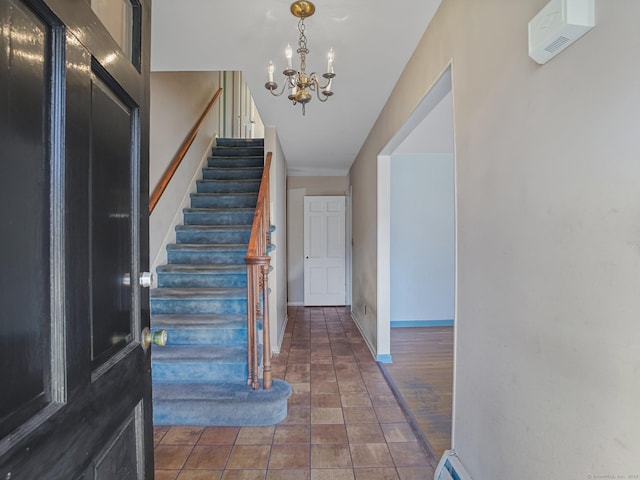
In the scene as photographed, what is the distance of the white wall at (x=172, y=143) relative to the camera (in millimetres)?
3082

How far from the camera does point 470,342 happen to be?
1428mm

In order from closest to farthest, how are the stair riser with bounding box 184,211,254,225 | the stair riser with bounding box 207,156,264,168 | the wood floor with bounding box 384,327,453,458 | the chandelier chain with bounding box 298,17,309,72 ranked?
the chandelier chain with bounding box 298,17,309,72 → the wood floor with bounding box 384,327,453,458 → the stair riser with bounding box 184,211,254,225 → the stair riser with bounding box 207,156,264,168

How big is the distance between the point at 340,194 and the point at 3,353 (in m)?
5.83

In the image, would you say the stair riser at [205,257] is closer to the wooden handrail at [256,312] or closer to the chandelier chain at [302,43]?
the wooden handrail at [256,312]

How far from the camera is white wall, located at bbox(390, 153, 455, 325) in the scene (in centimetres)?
465

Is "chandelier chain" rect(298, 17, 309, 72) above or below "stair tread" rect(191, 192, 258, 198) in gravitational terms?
above

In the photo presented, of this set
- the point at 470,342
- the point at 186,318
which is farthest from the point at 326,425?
the point at 186,318

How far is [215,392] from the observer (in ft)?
7.42

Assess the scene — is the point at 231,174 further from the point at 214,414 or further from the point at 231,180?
the point at 214,414

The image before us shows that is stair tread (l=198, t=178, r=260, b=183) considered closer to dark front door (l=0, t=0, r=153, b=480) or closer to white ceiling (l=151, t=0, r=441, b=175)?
white ceiling (l=151, t=0, r=441, b=175)

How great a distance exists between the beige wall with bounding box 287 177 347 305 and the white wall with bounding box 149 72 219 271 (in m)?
2.00

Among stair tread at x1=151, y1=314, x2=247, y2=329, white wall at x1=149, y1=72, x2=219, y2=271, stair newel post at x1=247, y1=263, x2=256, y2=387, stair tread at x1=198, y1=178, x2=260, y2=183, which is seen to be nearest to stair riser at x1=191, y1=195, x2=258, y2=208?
white wall at x1=149, y1=72, x2=219, y2=271

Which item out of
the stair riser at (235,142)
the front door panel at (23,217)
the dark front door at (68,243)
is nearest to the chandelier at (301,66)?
the dark front door at (68,243)

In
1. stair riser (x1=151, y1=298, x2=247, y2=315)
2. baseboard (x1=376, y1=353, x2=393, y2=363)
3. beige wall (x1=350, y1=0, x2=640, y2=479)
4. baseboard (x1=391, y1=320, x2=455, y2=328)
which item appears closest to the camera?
beige wall (x1=350, y1=0, x2=640, y2=479)
